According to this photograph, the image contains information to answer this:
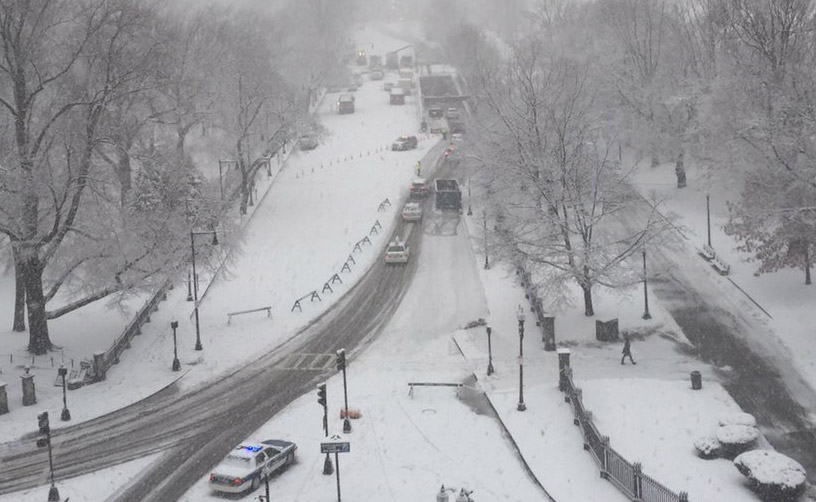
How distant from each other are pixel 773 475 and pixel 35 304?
28689 mm

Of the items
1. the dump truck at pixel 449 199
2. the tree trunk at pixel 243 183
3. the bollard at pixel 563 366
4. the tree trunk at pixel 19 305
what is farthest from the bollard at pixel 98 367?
the dump truck at pixel 449 199

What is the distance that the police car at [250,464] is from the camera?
2820cm

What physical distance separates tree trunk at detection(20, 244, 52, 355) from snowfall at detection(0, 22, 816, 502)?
69 cm

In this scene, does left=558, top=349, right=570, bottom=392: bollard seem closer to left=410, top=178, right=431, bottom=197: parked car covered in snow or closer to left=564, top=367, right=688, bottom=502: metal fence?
left=564, top=367, right=688, bottom=502: metal fence

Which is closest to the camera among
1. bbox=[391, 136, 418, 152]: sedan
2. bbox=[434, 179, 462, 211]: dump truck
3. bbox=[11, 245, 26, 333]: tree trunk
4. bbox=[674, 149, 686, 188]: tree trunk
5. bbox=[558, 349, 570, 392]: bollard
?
bbox=[558, 349, 570, 392]: bollard

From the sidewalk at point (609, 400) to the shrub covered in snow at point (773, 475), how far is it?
18.7 inches

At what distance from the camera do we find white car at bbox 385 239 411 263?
53500mm

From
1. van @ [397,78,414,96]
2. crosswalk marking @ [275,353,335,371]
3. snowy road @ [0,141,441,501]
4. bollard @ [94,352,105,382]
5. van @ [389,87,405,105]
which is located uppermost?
van @ [397,78,414,96]

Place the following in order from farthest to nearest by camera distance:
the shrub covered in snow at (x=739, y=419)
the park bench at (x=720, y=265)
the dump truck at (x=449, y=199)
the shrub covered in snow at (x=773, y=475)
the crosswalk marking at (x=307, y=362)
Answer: the dump truck at (x=449, y=199) < the park bench at (x=720, y=265) < the crosswalk marking at (x=307, y=362) < the shrub covered in snow at (x=739, y=419) < the shrub covered in snow at (x=773, y=475)

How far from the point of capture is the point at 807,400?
3328 cm

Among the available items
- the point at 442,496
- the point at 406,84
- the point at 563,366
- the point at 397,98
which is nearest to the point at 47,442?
the point at 442,496

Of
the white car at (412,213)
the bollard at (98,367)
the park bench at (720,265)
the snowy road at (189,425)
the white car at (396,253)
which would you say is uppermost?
the white car at (412,213)

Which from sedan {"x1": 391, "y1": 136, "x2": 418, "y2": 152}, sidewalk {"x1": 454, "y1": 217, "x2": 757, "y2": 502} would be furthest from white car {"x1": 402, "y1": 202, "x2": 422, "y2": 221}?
sedan {"x1": 391, "y1": 136, "x2": 418, "y2": 152}

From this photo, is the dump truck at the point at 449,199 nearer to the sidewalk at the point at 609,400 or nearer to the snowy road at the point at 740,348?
the snowy road at the point at 740,348
